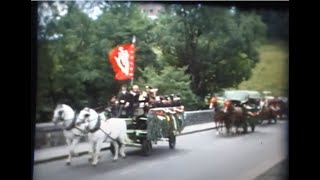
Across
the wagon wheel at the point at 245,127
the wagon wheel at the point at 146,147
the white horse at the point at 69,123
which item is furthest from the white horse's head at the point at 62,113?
the wagon wheel at the point at 245,127

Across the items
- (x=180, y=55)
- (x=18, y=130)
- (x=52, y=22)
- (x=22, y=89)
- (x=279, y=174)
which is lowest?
(x=279, y=174)

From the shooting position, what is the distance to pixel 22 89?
124 inches

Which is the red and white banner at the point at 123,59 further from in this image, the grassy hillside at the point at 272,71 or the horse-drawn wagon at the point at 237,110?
the grassy hillside at the point at 272,71

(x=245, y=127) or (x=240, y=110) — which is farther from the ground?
(x=240, y=110)

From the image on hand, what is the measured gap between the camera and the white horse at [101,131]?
3.14m

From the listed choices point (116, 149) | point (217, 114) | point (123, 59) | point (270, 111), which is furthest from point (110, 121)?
point (270, 111)

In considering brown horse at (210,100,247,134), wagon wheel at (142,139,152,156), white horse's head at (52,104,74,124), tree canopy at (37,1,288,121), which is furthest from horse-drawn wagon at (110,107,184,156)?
white horse's head at (52,104,74,124)

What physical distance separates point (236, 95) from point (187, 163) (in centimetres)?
57

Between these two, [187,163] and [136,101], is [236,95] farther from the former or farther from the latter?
[136,101]

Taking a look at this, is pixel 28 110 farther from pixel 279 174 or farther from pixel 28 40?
pixel 279 174

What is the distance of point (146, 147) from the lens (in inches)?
124

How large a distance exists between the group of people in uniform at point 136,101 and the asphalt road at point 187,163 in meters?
0.25

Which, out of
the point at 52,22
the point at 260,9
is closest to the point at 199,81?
the point at 260,9

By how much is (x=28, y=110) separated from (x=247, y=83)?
1.49 meters
